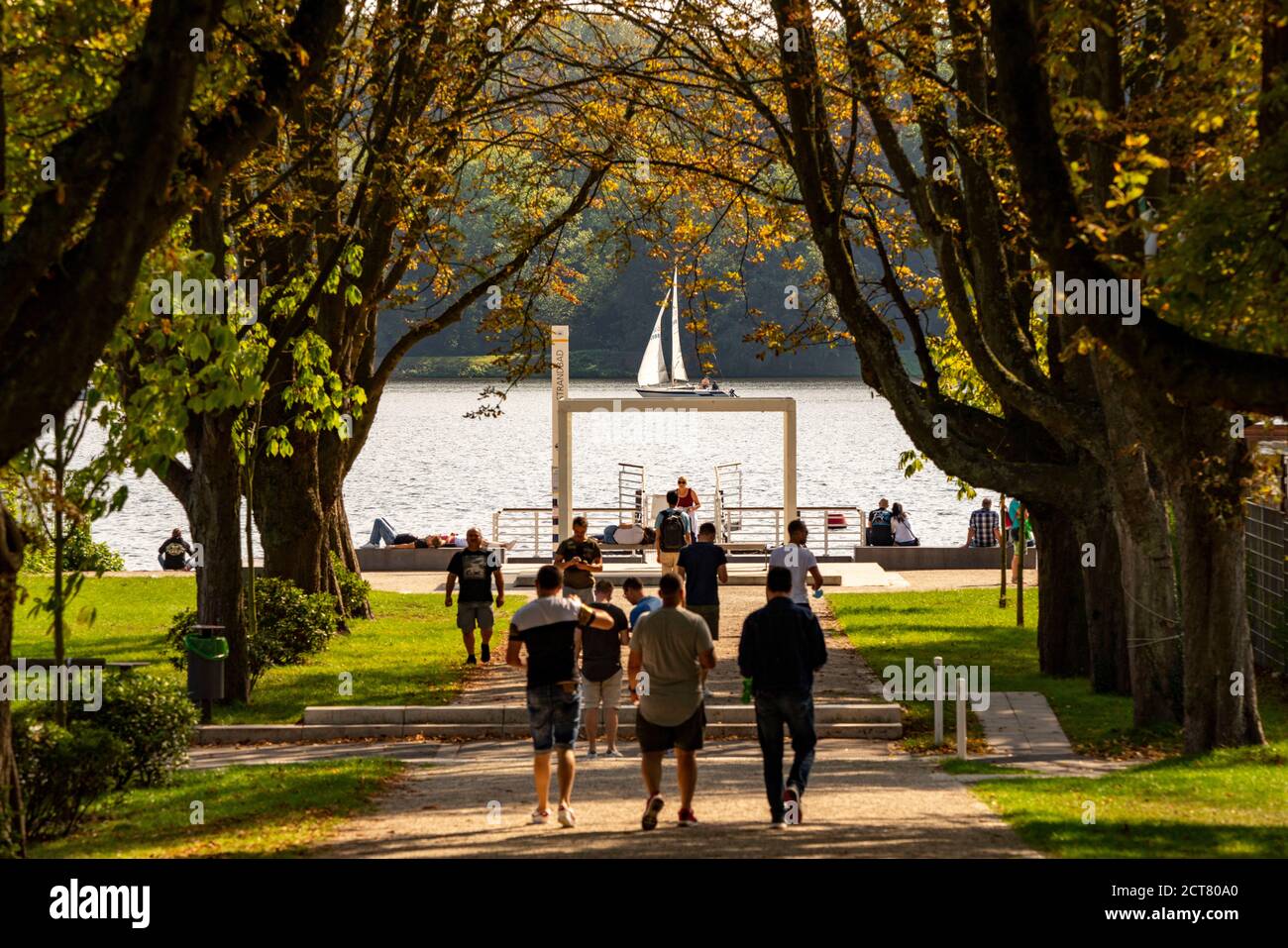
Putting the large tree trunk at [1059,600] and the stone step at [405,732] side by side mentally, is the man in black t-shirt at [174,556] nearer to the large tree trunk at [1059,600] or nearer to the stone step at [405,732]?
the stone step at [405,732]

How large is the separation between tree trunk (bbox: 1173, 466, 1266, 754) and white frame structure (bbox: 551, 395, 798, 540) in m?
16.6

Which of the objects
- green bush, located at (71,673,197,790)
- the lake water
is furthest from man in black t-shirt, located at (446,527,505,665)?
the lake water

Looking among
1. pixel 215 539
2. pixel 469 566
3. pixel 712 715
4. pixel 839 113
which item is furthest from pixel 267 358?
pixel 839 113

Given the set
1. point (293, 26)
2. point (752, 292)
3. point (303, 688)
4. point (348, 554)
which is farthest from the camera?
point (752, 292)

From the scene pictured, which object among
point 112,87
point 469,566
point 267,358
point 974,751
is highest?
point 112,87

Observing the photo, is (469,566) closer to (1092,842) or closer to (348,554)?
(348,554)

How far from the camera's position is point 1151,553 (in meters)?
17.6

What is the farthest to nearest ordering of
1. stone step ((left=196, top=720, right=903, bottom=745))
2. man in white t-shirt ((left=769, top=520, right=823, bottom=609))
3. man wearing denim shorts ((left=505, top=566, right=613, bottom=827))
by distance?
1. stone step ((left=196, top=720, right=903, bottom=745))
2. man in white t-shirt ((left=769, top=520, right=823, bottom=609))
3. man wearing denim shorts ((left=505, top=566, right=613, bottom=827))

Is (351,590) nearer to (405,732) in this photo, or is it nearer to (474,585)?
(474,585)

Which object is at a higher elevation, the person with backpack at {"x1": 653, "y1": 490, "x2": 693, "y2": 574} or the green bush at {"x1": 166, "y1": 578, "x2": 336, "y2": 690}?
the person with backpack at {"x1": 653, "y1": 490, "x2": 693, "y2": 574}

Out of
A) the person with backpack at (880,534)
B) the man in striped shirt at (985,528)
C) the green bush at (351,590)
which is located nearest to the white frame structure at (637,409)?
the green bush at (351,590)

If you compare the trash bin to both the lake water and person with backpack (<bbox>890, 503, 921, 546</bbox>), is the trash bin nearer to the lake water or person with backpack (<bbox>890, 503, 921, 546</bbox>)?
person with backpack (<bbox>890, 503, 921, 546</bbox>)

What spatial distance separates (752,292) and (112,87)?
350 ft

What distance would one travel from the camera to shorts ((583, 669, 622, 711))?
51.4 feet
